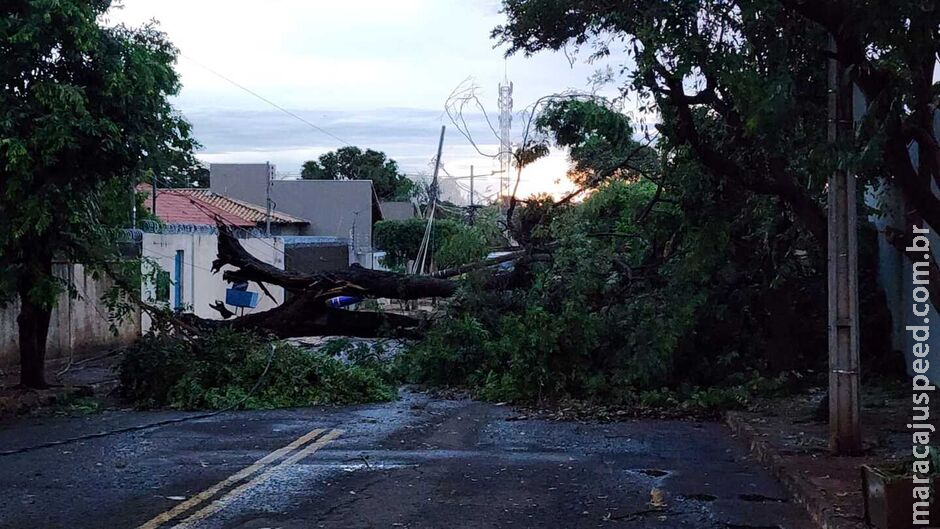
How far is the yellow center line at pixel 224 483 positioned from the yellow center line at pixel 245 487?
13 centimetres

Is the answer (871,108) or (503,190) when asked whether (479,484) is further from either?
(503,190)

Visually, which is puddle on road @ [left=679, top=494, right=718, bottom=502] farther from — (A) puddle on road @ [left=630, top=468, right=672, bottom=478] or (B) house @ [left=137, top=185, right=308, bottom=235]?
(B) house @ [left=137, top=185, right=308, bottom=235]

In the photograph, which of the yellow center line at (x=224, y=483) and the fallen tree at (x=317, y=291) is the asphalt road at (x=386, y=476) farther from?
the fallen tree at (x=317, y=291)

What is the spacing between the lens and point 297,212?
168 feet

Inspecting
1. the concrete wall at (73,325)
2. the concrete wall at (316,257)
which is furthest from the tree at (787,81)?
the concrete wall at (316,257)

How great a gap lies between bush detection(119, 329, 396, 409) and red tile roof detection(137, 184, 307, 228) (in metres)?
17.1

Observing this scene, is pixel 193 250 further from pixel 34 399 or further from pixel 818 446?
pixel 818 446

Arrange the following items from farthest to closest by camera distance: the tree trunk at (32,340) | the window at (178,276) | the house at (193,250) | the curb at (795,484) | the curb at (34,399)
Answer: the window at (178,276), the house at (193,250), the tree trunk at (32,340), the curb at (34,399), the curb at (795,484)

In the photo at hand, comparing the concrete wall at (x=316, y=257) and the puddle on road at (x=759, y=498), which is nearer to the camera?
the puddle on road at (x=759, y=498)

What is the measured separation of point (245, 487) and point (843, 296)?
575 centimetres

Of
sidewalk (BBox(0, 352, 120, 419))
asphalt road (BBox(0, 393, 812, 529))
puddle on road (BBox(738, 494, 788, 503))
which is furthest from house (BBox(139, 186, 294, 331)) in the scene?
puddle on road (BBox(738, 494, 788, 503))

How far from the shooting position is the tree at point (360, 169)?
68.0 m

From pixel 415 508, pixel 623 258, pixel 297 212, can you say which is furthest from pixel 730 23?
pixel 297 212

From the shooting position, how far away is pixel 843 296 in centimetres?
→ 898
